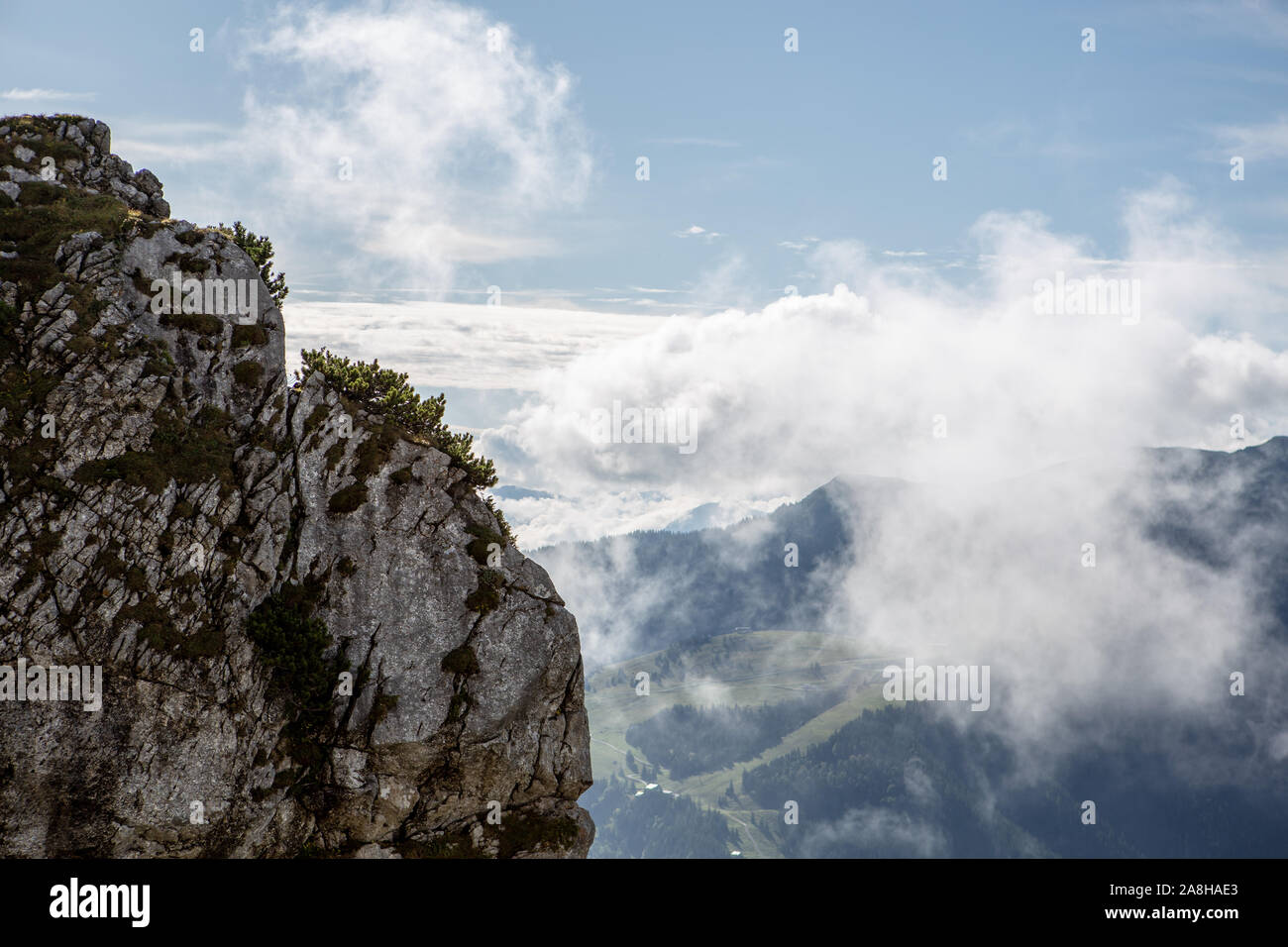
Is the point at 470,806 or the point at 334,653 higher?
the point at 334,653

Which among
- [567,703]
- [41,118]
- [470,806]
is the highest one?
[41,118]

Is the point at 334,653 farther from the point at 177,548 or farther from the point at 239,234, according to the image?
the point at 239,234

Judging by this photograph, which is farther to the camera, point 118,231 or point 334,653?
point 118,231
